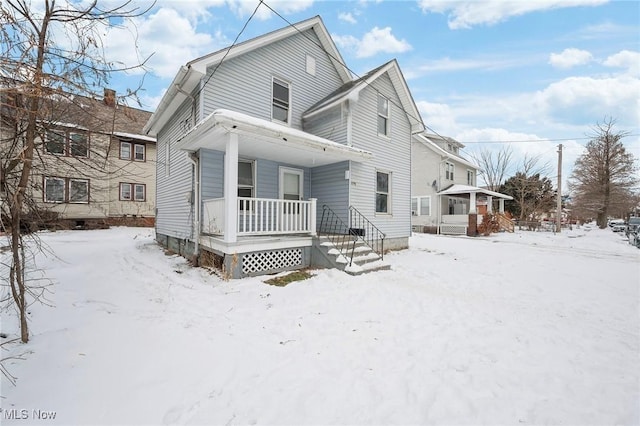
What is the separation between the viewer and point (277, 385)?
275cm

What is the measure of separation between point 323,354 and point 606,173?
39.3m

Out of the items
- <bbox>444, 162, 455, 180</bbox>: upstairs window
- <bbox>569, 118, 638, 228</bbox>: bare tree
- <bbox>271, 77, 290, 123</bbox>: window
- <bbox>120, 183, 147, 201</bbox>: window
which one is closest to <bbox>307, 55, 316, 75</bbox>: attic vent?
<bbox>271, 77, 290, 123</bbox>: window

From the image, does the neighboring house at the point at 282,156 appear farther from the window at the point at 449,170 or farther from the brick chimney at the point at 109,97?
the window at the point at 449,170

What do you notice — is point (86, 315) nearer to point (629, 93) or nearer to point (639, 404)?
point (639, 404)

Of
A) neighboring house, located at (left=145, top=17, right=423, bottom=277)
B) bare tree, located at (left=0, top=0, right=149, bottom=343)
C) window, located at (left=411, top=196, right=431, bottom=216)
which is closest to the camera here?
bare tree, located at (left=0, top=0, right=149, bottom=343)

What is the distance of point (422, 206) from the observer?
21.5m

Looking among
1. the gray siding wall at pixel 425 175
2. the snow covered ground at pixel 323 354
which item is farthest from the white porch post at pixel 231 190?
the gray siding wall at pixel 425 175

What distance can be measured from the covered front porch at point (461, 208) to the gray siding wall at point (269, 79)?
43.0ft

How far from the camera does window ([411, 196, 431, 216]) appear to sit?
21094 millimetres

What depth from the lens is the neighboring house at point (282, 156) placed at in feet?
22.6

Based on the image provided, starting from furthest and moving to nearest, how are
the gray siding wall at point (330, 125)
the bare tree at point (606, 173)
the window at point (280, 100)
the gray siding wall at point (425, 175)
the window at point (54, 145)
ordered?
the bare tree at point (606, 173) → the gray siding wall at point (425, 175) → the window at point (280, 100) → the gray siding wall at point (330, 125) → the window at point (54, 145)

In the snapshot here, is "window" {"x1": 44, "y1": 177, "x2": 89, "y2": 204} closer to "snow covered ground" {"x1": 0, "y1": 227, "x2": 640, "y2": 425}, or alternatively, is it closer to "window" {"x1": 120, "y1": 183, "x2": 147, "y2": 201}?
"snow covered ground" {"x1": 0, "y1": 227, "x2": 640, "y2": 425}

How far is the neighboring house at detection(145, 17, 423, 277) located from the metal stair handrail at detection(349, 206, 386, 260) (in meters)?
0.04

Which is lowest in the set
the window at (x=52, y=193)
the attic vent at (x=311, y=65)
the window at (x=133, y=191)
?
the window at (x=52, y=193)
